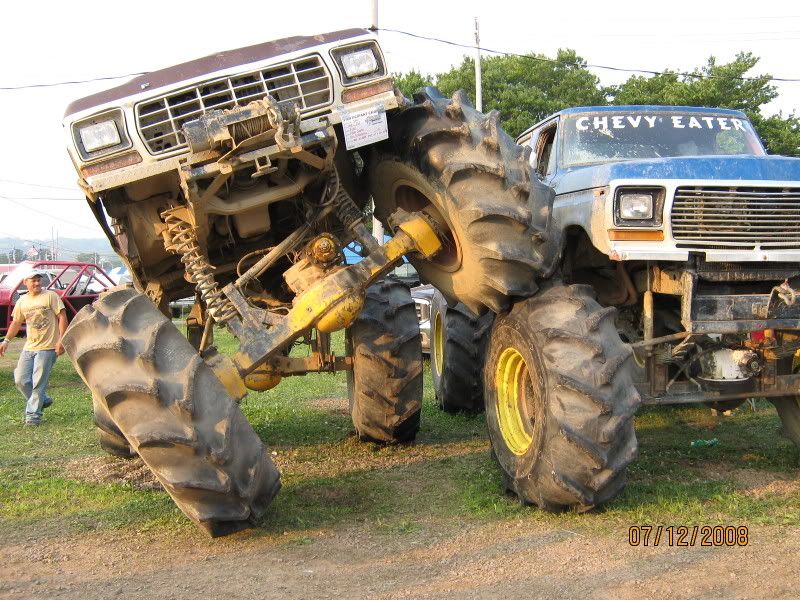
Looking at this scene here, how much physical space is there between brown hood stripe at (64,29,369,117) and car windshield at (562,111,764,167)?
2371mm

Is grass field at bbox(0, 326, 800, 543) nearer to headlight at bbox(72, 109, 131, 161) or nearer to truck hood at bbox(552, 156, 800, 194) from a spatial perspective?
truck hood at bbox(552, 156, 800, 194)

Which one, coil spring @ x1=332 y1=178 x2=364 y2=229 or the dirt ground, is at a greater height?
coil spring @ x1=332 y1=178 x2=364 y2=229

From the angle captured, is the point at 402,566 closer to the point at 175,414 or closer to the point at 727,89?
the point at 175,414

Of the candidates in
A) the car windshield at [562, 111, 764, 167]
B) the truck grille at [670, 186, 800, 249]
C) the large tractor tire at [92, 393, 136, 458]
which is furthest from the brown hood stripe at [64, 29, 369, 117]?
the large tractor tire at [92, 393, 136, 458]

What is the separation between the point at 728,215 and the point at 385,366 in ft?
9.41

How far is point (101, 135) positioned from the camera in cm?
491

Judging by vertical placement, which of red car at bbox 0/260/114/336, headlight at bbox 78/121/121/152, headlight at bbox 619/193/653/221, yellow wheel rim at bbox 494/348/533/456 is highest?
headlight at bbox 78/121/121/152

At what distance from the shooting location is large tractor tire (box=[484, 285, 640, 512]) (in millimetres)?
4672

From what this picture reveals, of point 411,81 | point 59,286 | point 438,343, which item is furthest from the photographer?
point 411,81

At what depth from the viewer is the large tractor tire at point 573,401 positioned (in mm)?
4672

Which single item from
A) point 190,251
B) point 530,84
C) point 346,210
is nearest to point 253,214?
point 190,251

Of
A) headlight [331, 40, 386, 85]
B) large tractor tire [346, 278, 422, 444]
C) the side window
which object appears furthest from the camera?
the side window

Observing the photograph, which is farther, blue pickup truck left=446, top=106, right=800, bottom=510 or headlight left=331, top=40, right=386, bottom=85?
Answer: headlight left=331, top=40, right=386, bottom=85
